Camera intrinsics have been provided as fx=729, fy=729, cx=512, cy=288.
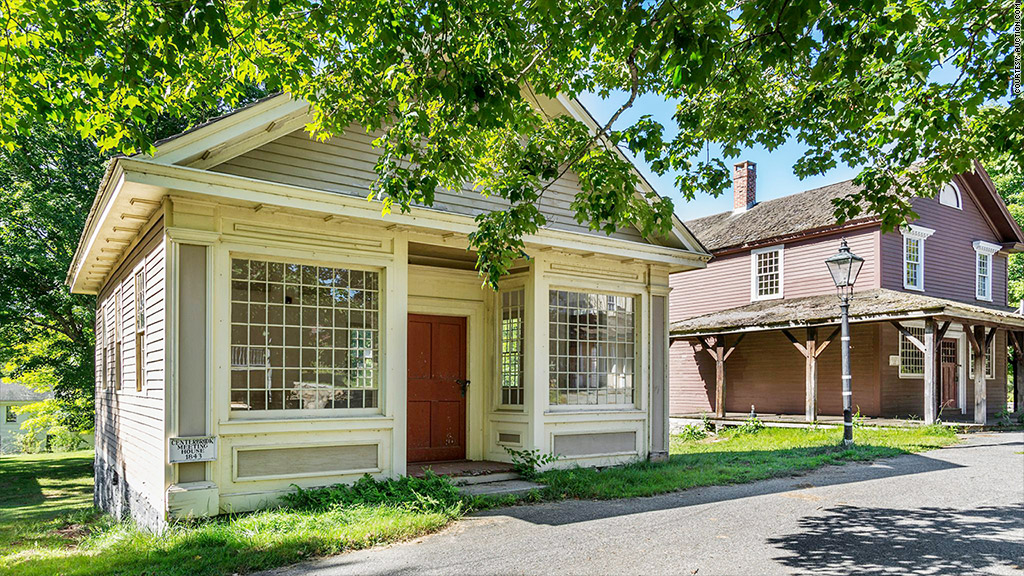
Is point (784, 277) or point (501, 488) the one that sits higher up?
point (784, 277)

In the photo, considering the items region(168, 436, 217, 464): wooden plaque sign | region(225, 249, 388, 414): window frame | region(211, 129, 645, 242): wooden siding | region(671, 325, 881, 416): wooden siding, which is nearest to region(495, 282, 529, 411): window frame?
region(211, 129, 645, 242): wooden siding

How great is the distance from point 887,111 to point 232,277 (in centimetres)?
681

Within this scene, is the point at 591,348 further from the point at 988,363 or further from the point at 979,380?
the point at 988,363

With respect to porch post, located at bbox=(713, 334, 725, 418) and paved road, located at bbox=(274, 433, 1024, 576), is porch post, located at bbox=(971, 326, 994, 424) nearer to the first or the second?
porch post, located at bbox=(713, 334, 725, 418)

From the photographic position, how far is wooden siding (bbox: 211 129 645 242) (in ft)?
25.3

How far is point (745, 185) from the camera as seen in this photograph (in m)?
25.6

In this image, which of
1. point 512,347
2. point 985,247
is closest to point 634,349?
point 512,347

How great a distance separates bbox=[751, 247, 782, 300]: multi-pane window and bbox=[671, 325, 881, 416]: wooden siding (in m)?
1.46

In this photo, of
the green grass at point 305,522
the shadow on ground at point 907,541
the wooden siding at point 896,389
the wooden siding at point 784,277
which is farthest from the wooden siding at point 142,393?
the wooden siding at point 896,389

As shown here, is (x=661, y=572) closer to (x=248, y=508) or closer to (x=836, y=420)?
(x=248, y=508)

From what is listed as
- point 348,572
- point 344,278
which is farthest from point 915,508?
point 344,278

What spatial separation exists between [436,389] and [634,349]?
301 centimetres

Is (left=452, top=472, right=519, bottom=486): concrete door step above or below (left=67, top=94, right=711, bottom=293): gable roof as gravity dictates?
below

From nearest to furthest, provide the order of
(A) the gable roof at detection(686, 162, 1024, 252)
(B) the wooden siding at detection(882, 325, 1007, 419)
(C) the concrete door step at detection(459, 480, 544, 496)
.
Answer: (C) the concrete door step at detection(459, 480, 544, 496) < (B) the wooden siding at detection(882, 325, 1007, 419) < (A) the gable roof at detection(686, 162, 1024, 252)
